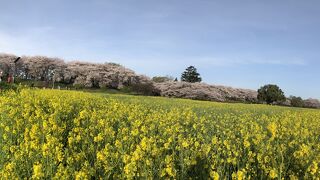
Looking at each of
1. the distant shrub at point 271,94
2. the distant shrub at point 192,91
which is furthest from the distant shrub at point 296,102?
the distant shrub at point 192,91

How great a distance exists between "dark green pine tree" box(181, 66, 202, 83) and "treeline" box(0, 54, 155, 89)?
7.17 m

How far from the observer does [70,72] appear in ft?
250

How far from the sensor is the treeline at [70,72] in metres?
72.4

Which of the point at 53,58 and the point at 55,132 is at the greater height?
the point at 53,58

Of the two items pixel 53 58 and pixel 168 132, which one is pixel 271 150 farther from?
pixel 53 58

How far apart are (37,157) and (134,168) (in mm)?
1780

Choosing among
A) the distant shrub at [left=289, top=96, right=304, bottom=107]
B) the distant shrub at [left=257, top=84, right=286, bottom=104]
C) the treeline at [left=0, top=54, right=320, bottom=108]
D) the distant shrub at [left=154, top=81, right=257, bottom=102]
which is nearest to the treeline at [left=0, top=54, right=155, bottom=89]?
the treeline at [left=0, top=54, right=320, bottom=108]

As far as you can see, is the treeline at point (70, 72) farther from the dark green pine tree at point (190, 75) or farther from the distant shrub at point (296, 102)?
the distant shrub at point (296, 102)

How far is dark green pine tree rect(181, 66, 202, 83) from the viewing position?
75.7 meters

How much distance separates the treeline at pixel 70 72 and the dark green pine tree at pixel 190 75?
7.17m

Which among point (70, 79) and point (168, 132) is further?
point (70, 79)

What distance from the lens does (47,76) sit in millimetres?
78938

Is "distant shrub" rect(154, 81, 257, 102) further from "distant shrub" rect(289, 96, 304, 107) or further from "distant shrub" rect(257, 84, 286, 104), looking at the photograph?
"distant shrub" rect(289, 96, 304, 107)

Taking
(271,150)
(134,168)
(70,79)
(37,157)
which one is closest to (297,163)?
(271,150)
